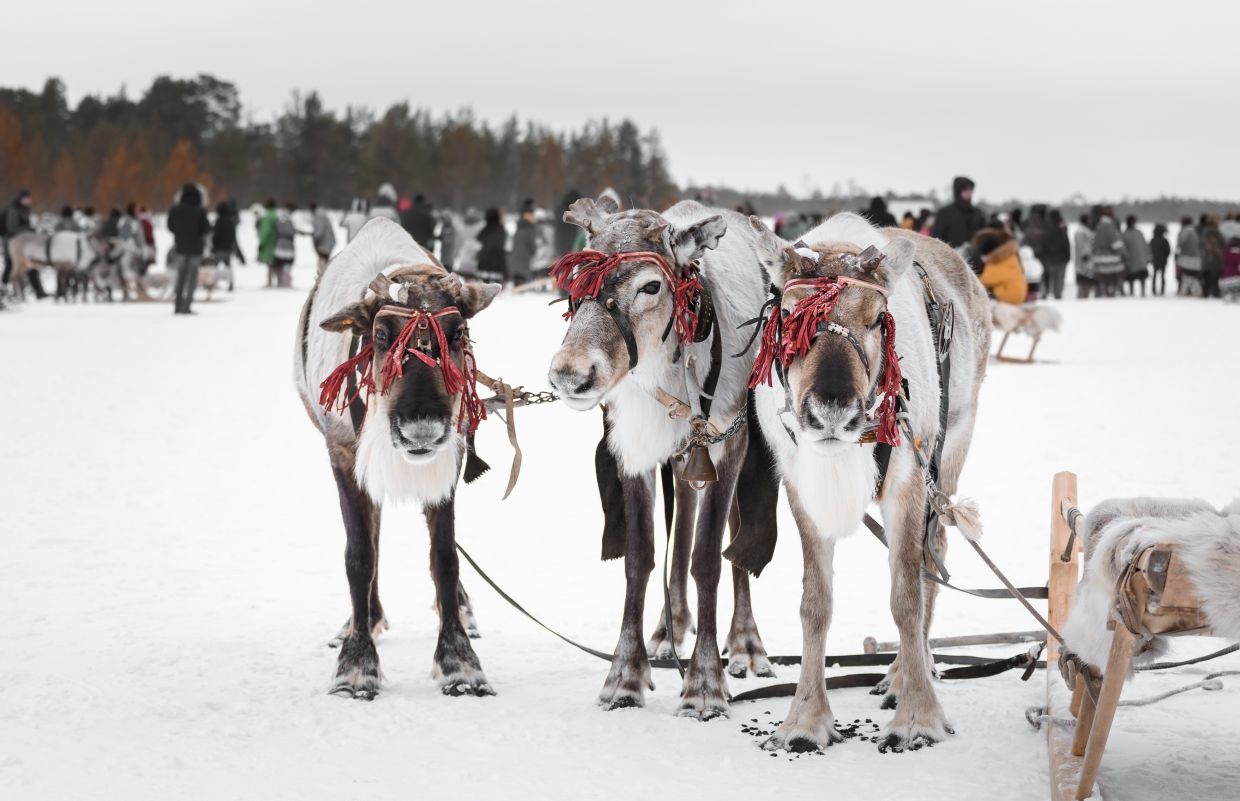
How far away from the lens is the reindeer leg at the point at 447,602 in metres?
5.42

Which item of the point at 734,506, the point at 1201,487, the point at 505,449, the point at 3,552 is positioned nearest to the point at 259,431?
the point at 505,449

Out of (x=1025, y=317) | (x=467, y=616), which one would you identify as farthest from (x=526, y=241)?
(x=467, y=616)

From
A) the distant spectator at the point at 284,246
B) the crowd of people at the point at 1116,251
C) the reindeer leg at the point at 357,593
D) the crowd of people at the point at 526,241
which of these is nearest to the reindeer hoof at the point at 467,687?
the reindeer leg at the point at 357,593

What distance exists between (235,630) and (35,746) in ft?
5.47

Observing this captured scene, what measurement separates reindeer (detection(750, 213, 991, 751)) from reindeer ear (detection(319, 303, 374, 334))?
160cm

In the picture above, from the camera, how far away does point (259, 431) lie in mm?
12352

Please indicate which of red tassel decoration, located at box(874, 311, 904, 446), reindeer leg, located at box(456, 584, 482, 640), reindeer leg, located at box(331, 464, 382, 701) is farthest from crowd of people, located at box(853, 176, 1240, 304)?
red tassel decoration, located at box(874, 311, 904, 446)

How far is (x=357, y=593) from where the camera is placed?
5418 mm

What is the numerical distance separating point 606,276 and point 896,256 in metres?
1.08

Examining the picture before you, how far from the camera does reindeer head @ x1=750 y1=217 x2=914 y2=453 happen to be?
4.15 m

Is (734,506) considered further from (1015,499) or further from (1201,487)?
(1201,487)

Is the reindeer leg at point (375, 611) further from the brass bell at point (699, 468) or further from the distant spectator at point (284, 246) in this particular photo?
the distant spectator at point (284, 246)

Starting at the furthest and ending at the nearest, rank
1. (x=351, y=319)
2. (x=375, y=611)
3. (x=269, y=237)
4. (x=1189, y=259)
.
→ 1. (x=269, y=237)
2. (x=1189, y=259)
3. (x=375, y=611)
4. (x=351, y=319)

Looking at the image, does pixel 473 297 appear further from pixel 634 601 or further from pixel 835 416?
pixel 835 416
